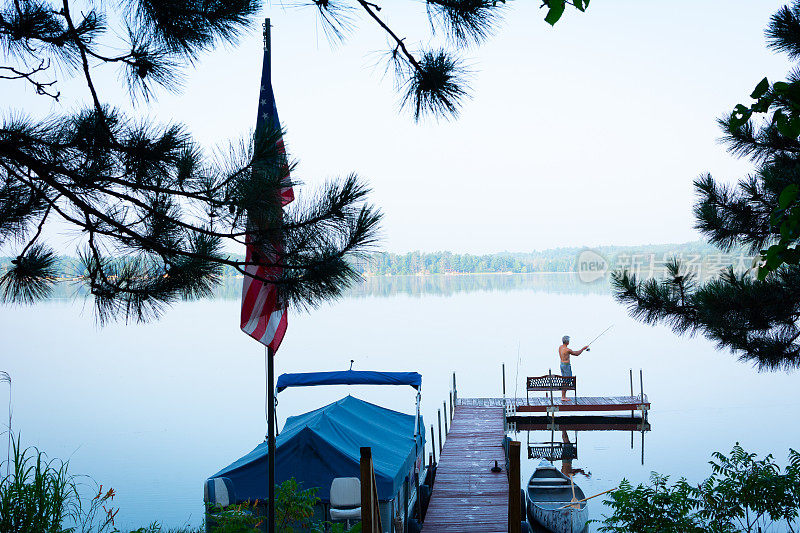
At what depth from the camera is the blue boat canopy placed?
13562mm

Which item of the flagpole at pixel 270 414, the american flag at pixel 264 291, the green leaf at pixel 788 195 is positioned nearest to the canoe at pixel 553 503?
the flagpole at pixel 270 414

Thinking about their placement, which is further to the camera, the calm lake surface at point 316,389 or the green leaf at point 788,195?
the calm lake surface at point 316,389

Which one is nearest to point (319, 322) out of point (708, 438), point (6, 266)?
point (708, 438)

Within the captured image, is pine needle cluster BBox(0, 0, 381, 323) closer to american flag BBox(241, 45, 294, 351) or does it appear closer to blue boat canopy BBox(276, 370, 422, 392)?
american flag BBox(241, 45, 294, 351)

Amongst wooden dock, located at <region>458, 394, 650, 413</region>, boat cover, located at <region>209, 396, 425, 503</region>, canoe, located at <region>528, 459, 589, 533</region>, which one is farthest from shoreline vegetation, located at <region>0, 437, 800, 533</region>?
wooden dock, located at <region>458, 394, 650, 413</region>

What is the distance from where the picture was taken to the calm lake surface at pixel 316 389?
2162cm

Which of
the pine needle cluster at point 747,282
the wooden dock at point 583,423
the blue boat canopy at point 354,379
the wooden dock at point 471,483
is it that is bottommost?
the wooden dock at point 583,423

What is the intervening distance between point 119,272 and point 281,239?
126 centimetres

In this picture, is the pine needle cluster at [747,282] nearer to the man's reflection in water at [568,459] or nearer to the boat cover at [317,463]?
the boat cover at [317,463]

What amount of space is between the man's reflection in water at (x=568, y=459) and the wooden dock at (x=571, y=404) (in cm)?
103

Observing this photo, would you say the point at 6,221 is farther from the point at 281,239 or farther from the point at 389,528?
the point at 389,528

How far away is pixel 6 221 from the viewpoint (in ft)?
14.3

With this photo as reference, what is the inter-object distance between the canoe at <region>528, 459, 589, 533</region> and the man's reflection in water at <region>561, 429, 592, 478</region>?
4.79 meters

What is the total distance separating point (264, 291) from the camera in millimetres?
5199
